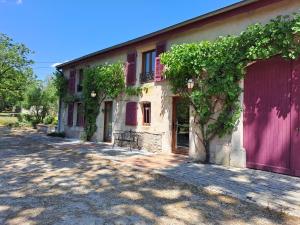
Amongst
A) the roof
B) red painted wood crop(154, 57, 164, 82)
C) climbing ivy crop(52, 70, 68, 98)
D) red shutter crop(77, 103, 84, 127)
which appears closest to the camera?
the roof

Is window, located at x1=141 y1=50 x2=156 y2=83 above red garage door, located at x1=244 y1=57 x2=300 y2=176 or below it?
above

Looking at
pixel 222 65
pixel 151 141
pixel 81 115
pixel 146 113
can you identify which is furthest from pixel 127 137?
pixel 222 65

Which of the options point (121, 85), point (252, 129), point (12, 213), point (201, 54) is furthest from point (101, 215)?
point (121, 85)

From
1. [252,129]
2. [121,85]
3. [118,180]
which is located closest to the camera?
[118,180]

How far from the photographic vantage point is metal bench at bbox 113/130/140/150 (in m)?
12.4

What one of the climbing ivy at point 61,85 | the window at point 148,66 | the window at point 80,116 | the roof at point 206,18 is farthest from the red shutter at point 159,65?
the climbing ivy at point 61,85

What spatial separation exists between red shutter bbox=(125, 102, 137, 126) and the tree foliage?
954mm

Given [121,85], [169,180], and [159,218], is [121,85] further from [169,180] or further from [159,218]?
[159,218]

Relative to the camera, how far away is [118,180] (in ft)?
22.4

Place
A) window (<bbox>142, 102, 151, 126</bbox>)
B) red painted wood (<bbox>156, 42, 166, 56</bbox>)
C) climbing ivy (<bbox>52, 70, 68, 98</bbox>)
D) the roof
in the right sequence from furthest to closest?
climbing ivy (<bbox>52, 70, 68, 98</bbox>)
window (<bbox>142, 102, 151, 126</bbox>)
red painted wood (<bbox>156, 42, 166, 56</bbox>)
the roof

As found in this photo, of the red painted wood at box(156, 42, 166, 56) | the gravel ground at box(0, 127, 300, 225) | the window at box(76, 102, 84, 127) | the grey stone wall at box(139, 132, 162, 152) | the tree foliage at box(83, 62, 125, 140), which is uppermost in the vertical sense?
the red painted wood at box(156, 42, 166, 56)

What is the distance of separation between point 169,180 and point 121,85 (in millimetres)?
7439

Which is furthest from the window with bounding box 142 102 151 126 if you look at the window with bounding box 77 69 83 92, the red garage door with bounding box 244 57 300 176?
the window with bounding box 77 69 83 92

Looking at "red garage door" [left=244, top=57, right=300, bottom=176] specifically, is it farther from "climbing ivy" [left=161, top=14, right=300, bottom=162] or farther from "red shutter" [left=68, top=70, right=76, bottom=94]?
"red shutter" [left=68, top=70, right=76, bottom=94]
